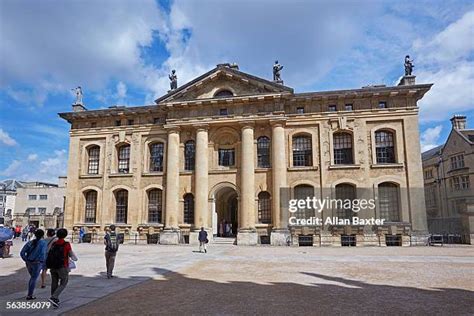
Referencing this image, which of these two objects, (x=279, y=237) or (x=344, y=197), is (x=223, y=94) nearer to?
(x=279, y=237)

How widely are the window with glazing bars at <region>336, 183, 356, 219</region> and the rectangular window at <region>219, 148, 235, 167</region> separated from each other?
882 centimetres


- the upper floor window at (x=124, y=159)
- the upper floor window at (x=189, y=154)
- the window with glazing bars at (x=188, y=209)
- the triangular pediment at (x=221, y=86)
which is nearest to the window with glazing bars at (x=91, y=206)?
the upper floor window at (x=124, y=159)

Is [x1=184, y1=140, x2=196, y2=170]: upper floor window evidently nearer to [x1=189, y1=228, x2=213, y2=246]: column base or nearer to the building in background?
[x1=189, y1=228, x2=213, y2=246]: column base

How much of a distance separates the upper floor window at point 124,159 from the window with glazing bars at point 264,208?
41.0 ft

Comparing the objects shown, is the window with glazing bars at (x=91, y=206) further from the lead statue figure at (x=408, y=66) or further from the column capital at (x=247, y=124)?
the lead statue figure at (x=408, y=66)

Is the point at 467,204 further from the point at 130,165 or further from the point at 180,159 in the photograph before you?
the point at 130,165

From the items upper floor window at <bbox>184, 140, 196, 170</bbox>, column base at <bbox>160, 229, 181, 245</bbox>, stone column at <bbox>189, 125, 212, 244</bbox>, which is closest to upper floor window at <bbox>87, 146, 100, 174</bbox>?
upper floor window at <bbox>184, 140, 196, 170</bbox>

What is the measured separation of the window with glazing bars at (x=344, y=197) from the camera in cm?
2717

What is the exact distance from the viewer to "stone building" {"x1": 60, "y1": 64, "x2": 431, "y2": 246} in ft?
88.7

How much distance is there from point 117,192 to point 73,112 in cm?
881

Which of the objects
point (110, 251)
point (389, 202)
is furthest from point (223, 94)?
point (110, 251)

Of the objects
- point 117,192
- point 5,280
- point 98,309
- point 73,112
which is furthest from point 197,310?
point 73,112

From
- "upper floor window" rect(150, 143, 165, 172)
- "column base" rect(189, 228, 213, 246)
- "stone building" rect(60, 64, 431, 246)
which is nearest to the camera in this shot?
"stone building" rect(60, 64, 431, 246)

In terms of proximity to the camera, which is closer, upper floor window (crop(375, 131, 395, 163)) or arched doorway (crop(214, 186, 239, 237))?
upper floor window (crop(375, 131, 395, 163))
